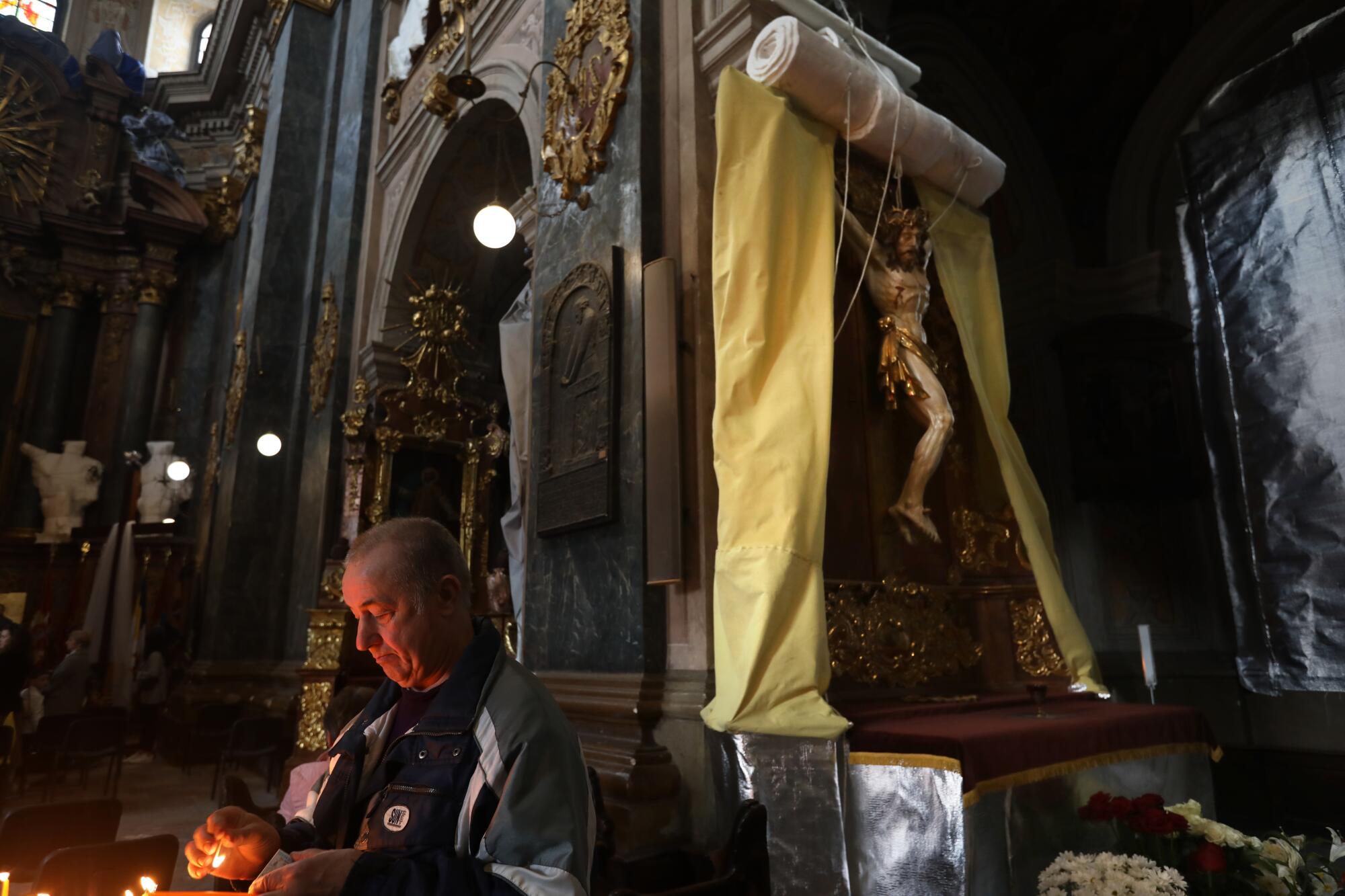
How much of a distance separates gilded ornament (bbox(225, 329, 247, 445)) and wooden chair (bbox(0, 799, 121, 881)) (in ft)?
23.1

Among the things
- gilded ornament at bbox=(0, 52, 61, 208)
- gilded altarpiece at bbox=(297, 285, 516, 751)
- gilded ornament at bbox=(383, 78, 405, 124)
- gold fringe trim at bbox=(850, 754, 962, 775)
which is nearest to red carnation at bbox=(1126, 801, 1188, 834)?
gold fringe trim at bbox=(850, 754, 962, 775)

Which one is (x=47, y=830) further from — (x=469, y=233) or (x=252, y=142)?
(x=252, y=142)

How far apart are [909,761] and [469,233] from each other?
6.98 m

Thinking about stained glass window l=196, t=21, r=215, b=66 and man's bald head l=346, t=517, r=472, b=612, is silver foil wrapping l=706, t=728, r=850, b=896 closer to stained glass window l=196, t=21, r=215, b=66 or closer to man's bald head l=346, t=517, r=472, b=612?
man's bald head l=346, t=517, r=472, b=612

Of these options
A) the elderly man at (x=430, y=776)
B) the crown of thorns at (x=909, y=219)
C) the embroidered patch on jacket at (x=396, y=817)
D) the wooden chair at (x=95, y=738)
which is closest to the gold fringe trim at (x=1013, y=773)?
the elderly man at (x=430, y=776)

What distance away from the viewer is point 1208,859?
2.45m

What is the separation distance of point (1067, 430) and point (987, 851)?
5.86 metres

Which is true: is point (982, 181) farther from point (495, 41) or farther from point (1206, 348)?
point (495, 41)

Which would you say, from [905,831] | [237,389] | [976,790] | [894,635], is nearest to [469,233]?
[237,389]

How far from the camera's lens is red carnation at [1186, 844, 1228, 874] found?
2436 mm

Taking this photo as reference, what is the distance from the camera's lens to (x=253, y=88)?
13945 millimetres

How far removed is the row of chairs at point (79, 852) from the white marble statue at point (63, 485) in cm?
1155

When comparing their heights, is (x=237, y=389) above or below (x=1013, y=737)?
above

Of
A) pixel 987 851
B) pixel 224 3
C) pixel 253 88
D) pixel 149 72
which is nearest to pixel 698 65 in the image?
pixel 987 851
